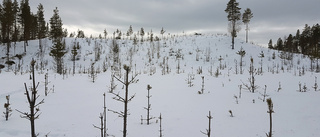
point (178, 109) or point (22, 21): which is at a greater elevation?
point (22, 21)

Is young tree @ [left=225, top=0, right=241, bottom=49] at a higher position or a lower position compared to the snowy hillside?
higher

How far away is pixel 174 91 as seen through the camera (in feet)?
21.1

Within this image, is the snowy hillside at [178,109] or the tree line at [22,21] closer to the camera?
the snowy hillside at [178,109]

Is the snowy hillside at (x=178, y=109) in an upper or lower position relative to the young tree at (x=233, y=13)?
lower

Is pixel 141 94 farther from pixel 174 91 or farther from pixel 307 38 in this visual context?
pixel 307 38

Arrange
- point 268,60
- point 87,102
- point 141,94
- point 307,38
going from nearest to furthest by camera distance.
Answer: point 87,102
point 141,94
point 268,60
point 307,38

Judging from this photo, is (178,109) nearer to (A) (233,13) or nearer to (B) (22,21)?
(A) (233,13)

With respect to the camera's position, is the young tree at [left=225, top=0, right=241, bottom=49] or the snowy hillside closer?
the snowy hillside

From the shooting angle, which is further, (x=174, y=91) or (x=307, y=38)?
(x=307, y=38)

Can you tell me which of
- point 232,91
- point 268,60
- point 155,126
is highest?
point 268,60

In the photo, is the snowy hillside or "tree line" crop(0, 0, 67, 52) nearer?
the snowy hillside

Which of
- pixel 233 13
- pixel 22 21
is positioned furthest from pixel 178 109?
pixel 22 21

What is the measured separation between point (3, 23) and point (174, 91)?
34.8m

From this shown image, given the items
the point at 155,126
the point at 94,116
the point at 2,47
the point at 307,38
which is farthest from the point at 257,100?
the point at 307,38
